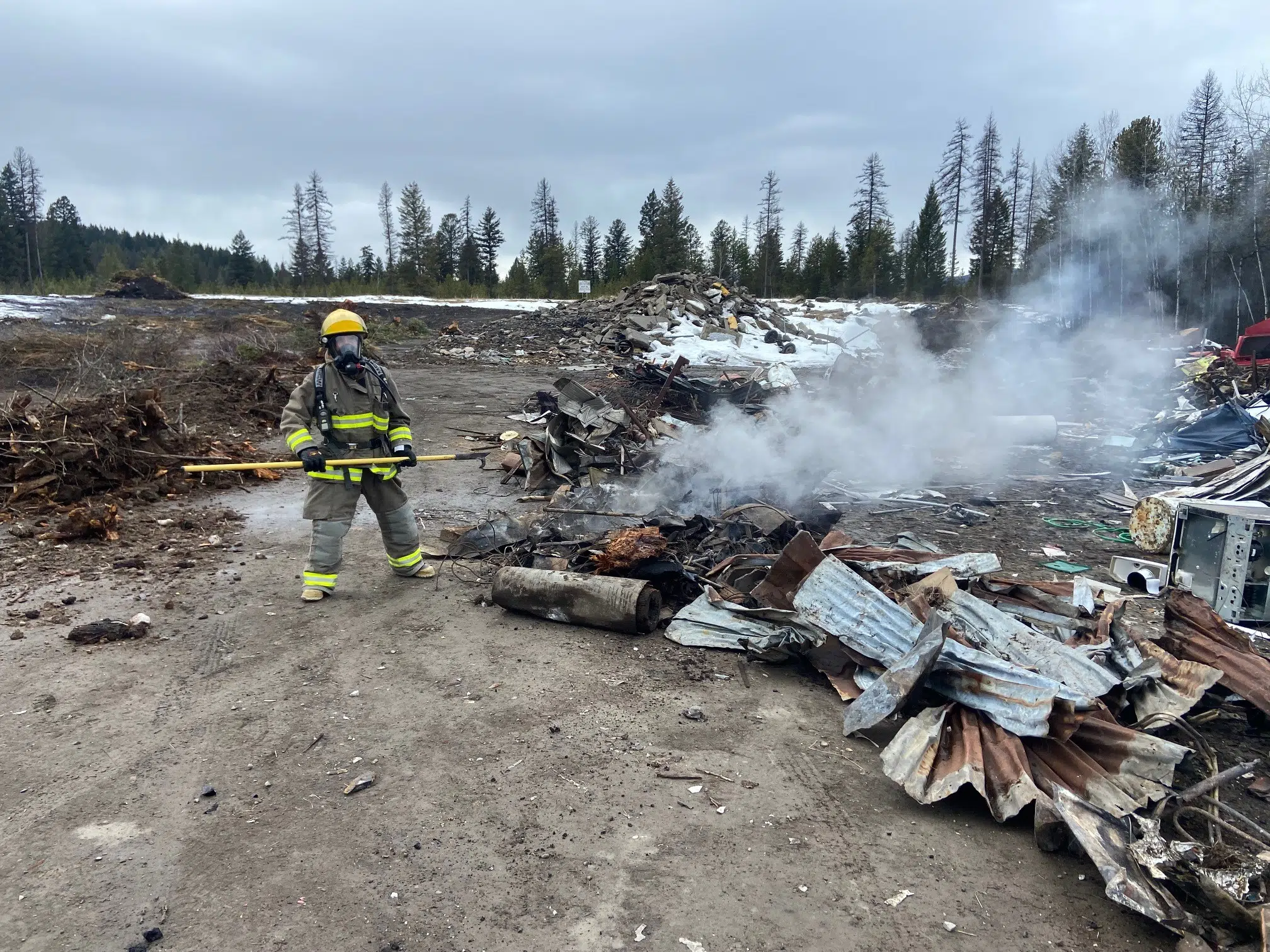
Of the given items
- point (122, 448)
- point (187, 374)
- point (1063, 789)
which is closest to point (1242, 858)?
point (1063, 789)

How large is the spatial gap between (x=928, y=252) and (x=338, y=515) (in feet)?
144

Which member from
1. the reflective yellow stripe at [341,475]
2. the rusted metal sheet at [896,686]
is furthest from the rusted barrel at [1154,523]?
the reflective yellow stripe at [341,475]

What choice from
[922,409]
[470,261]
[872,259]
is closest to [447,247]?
[470,261]

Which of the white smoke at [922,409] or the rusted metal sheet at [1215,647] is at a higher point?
the white smoke at [922,409]

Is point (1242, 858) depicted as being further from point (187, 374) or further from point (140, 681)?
point (187, 374)

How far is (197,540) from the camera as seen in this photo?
6211 mm

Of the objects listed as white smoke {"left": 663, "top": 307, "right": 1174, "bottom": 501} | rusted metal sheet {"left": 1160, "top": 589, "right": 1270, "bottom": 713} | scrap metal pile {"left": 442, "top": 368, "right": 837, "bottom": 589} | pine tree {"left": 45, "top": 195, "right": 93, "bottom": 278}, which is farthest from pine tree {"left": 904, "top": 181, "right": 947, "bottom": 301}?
pine tree {"left": 45, "top": 195, "right": 93, "bottom": 278}

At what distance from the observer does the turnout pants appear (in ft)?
16.3

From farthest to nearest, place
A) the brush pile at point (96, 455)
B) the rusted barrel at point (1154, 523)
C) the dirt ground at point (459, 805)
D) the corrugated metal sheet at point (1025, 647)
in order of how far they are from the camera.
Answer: the brush pile at point (96, 455) < the rusted barrel at point (1154, 523) < the corrugated metal sheet at point (1025, 647) < the dirt ground at point (459, 805)

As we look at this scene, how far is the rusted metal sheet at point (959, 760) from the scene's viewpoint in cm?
278

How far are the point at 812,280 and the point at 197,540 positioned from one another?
46423mm

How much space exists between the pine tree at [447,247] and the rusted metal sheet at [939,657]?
174 ft

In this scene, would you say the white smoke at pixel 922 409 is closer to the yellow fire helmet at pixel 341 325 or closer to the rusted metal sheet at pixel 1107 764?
the yellow fire helmet at pixel 341 325

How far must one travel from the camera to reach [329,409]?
16.4 ft
